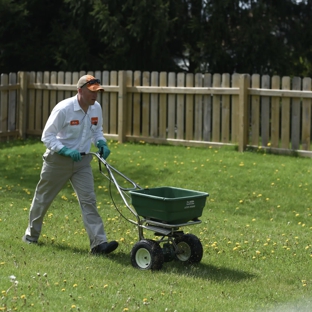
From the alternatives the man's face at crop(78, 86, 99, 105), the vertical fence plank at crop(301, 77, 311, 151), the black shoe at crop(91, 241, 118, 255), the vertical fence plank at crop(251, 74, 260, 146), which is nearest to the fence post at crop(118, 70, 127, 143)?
the vertical fence plank at crop(251, 74, 260, 146)

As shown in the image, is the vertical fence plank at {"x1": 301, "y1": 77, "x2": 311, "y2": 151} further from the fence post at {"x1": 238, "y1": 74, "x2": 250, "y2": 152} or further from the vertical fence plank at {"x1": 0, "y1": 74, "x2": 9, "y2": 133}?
the vertical fence plank at {"x1": 0, "y1": 74, "x2": 9, "y2": 133}

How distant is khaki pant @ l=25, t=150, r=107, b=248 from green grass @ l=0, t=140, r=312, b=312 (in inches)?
11.0

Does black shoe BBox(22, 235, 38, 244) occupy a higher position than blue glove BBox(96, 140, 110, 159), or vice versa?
blue glove BBox(96, 140, 110, 159)

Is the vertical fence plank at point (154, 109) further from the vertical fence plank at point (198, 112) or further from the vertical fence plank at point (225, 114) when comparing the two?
the vertical fence plank at point (225, 114)

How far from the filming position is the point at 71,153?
7.89 meters

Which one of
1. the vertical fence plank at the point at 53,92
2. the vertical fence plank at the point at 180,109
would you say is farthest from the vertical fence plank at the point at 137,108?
the vertical fence plank at the point at 53,92

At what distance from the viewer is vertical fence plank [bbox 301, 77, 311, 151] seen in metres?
14.5

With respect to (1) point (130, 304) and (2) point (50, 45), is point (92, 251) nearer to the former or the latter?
(1) point (130, 304)

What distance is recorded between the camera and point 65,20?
67.9 ft

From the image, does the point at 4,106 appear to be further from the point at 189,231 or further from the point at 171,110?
the point at 189,231

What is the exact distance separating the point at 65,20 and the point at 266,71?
5858 millimetres

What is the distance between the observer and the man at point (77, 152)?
805cm

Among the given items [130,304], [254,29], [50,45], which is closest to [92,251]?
→ [130,304]

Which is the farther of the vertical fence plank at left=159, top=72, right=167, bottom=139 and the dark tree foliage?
the dark tree foliage
